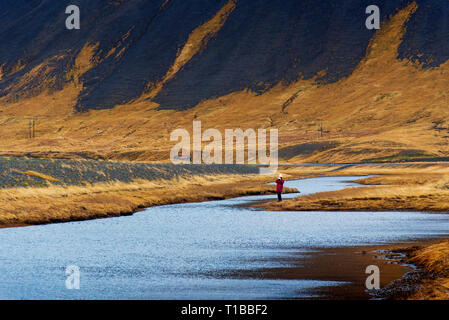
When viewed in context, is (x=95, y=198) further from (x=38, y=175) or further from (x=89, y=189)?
(x=38, y=175)

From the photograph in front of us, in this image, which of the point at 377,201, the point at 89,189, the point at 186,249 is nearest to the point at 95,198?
the point at 89,189

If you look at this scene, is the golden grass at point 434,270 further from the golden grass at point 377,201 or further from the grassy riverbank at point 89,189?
the golden grass at point 377,201

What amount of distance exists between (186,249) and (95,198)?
23.0 metres

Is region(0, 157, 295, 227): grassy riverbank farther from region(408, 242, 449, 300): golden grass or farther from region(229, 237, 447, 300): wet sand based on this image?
region(408, 242, 449, 300): golden grass

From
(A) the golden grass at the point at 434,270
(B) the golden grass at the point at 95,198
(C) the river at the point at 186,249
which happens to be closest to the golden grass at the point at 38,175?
(B) the golden grass at the point at 95,198

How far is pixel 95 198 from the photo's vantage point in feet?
181

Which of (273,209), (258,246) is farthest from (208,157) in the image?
(258,246)

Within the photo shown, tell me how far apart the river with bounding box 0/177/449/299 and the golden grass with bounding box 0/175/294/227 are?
1.43 metres

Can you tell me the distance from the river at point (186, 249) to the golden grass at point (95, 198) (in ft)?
4.69

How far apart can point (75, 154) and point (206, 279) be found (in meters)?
167

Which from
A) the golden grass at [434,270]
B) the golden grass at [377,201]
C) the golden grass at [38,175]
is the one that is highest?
the golden grass at [38,175]

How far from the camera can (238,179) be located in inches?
3797

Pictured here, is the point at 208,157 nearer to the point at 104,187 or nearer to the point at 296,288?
the point at 104,187

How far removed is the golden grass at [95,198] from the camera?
44531mm
